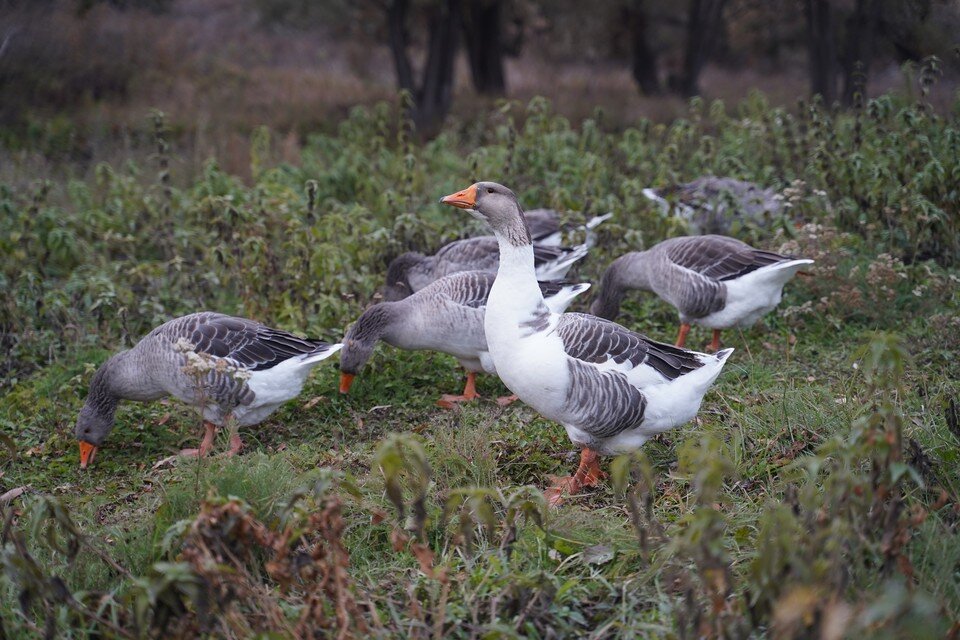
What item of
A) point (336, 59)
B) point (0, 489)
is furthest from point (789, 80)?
point (0, 489)

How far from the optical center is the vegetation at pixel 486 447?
310 cm

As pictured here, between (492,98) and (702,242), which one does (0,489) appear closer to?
(702,242)

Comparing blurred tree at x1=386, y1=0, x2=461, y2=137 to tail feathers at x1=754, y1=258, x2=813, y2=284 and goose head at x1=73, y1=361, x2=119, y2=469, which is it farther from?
goose head at x1=73, y1=361, x2=119, y2=469

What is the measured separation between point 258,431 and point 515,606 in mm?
3174

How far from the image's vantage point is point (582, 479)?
16.3 feet

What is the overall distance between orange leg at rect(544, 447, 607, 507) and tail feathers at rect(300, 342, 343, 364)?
66.0 inches

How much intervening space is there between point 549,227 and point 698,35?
1143 centimetres

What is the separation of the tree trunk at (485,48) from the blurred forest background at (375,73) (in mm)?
31

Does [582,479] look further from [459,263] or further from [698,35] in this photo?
[698,35]

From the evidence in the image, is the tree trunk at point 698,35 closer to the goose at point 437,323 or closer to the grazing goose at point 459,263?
the grazing goose at point 459,263

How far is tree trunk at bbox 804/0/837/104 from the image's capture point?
44.1 feet

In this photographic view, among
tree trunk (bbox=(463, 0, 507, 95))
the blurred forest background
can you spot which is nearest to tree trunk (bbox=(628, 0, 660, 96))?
the blurred forest background

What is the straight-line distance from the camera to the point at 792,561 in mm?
2660

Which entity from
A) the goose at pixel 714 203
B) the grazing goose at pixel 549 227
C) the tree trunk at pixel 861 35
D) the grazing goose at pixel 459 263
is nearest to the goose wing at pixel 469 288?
the grazing goose at pixel 459 263
